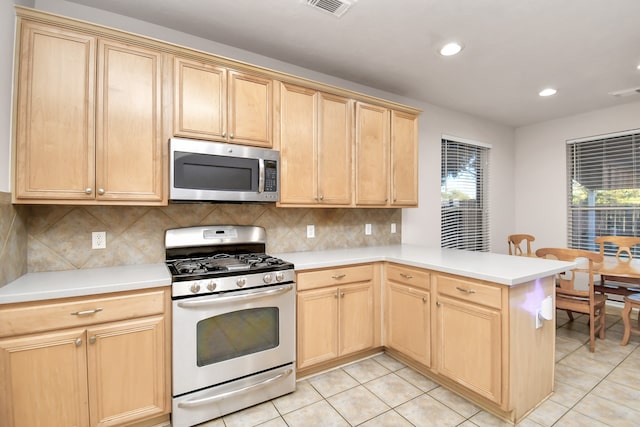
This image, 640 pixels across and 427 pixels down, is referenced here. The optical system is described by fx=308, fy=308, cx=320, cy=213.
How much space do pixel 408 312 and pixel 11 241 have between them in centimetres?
260

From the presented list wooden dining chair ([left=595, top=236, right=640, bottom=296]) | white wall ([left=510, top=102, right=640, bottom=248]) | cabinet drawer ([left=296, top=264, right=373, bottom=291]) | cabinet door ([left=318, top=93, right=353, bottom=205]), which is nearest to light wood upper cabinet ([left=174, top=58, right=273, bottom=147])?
cabinet door ([left=318, top=93, right=353, bottom=205])

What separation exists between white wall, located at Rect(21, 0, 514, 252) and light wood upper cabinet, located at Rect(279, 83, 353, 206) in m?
0.51

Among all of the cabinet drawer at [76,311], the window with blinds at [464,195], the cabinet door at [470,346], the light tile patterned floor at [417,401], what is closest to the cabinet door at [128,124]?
the cabinet drawer at [76,311]

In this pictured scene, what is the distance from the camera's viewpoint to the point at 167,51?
204cm

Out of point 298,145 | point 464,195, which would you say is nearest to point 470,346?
point 298,145

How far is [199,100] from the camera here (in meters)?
2.15

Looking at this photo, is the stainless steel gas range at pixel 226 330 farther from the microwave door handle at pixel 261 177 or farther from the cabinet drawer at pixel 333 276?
the microwave door handle at pixel 261 177

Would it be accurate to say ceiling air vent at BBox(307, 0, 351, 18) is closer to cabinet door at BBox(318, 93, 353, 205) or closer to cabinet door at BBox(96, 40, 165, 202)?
cabinet door at BBox(318, 93, 353, 205)

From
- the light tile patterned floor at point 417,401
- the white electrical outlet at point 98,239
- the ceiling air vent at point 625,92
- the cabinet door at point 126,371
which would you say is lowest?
the light tile patterned floor at point 417,401

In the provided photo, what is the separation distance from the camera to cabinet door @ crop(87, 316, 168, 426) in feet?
5.36

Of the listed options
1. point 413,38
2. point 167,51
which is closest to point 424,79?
point 413,38

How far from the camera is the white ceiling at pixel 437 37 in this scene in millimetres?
2068

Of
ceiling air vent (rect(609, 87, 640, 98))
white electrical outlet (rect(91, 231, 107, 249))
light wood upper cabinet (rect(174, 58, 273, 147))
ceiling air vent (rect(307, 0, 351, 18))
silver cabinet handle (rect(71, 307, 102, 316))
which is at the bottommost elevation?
silver cabinet handle (rect(71, 307, 102, 316))

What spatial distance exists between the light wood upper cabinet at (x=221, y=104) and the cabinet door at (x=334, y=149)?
50cm
